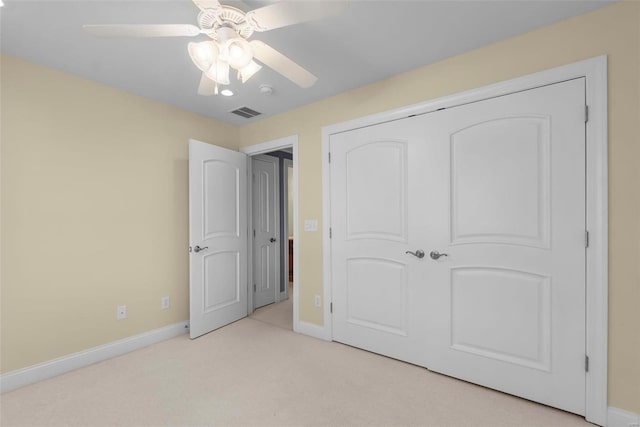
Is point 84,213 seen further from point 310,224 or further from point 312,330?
point 312,330

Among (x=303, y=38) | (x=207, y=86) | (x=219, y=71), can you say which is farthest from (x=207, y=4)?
(x=303, y=38)

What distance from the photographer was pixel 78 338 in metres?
2.38

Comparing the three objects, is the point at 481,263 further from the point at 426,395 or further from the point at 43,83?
the point at 43,83

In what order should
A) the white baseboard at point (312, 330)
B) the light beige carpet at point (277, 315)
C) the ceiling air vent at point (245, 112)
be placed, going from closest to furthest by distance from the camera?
the white baseboard at point (312, 330)
the ceiling air vent at point (245, 112)
the light beige carpet at point (277, 315)

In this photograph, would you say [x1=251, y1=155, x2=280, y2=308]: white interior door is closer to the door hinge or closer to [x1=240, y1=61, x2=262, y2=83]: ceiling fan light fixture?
[x1=240, y1=61, x2=262, y2=83]: ceiling fan light fixture

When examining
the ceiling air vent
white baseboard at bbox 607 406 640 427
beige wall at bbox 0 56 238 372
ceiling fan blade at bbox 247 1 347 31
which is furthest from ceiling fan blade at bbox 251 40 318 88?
white baseboard at bbox 607 406 640 427

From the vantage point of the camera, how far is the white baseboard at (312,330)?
287 cm

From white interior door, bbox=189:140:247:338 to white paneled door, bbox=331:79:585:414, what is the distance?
4.39ft

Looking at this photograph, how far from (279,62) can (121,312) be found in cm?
254

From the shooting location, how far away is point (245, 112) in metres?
3.20

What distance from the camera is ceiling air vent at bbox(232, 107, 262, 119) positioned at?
311cm

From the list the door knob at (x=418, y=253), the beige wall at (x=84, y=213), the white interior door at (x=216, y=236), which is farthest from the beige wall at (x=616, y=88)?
the beige wall at (x=84, y=213)

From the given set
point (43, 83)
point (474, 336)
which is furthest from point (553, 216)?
point (43, 83)

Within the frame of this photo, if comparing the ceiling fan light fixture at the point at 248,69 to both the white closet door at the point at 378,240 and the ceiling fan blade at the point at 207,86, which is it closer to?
the ceiling fan blade at the point at 207,86
